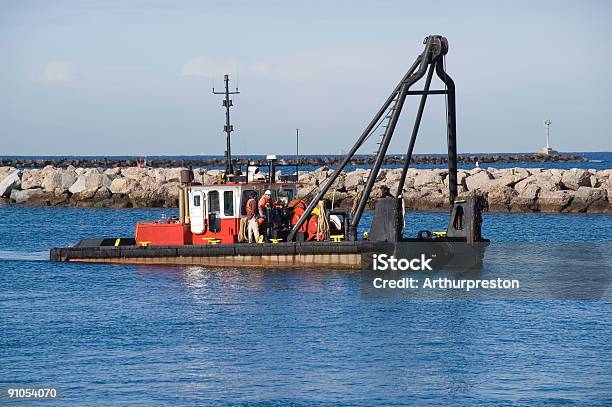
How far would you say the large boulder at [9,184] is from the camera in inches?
2901

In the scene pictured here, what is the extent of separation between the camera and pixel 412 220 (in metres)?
53.8

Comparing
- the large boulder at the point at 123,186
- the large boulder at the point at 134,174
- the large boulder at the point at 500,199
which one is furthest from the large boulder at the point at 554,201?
the large boulder at the point at 134,174

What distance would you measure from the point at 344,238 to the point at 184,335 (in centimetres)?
842

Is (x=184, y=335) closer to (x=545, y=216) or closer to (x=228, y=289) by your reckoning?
(x=228, y=289)

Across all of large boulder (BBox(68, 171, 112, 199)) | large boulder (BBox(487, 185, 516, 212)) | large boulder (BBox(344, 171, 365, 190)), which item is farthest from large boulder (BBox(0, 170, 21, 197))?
large boulder (BBox(487, 185, 516, 212))

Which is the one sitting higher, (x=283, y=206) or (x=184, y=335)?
(x=283, y=206)

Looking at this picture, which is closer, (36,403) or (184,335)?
(36,403)

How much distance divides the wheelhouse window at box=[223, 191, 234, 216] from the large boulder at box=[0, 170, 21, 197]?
46316 mm

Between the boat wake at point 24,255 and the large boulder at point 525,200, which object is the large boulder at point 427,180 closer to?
the large boulder at point 525,200

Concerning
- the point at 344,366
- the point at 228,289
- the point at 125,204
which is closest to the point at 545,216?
the point at 125,204

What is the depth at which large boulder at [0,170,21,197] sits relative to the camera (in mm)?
73688

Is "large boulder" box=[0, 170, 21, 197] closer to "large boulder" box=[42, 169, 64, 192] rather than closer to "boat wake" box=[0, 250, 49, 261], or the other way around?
"large boulder" box=[42, 169, 64, 192]

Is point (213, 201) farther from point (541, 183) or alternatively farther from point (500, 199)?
point (541, 183)

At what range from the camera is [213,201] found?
3072cm
